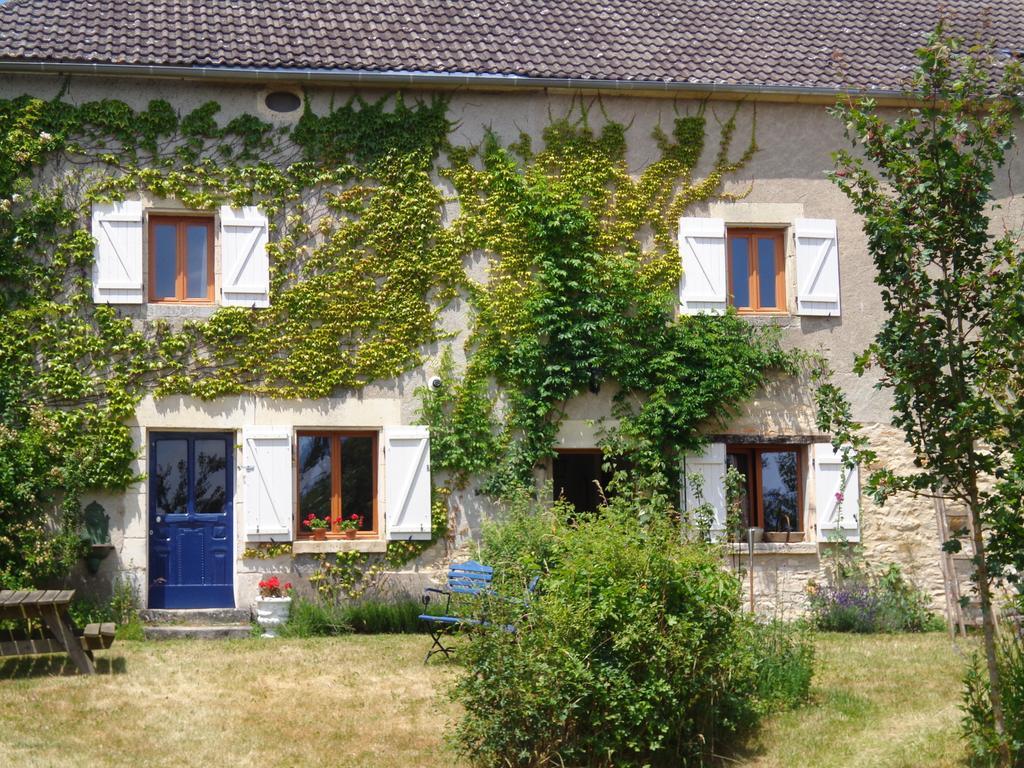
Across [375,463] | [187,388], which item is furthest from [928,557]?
[187,388]

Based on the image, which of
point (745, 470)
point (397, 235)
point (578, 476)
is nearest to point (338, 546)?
point (578, 476)

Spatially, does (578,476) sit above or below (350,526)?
above

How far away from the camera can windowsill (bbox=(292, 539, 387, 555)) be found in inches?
459

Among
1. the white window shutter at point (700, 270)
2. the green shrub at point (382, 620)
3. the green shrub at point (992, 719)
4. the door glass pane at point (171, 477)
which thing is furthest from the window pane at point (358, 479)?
the green shrub at point (992, 719)

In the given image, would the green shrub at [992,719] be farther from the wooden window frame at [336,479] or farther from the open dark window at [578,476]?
the wooden window frame at [336,479]

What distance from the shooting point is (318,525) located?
38.6 ft

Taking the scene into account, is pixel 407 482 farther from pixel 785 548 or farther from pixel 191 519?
pixel 785 548

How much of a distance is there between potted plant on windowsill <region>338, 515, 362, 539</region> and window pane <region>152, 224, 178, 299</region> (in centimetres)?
273

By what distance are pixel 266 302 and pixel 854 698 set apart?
257 inches

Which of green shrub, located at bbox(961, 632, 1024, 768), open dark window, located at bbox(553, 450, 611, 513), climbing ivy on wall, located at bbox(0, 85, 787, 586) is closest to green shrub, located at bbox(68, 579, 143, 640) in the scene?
climbing ivy on wall, located at bbox(0, 85, 787, 586)

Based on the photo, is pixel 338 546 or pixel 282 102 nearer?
pixel 338 546

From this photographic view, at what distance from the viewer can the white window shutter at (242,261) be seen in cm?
1173

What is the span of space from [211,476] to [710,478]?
4890mm

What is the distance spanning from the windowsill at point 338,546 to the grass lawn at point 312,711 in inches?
63.0
